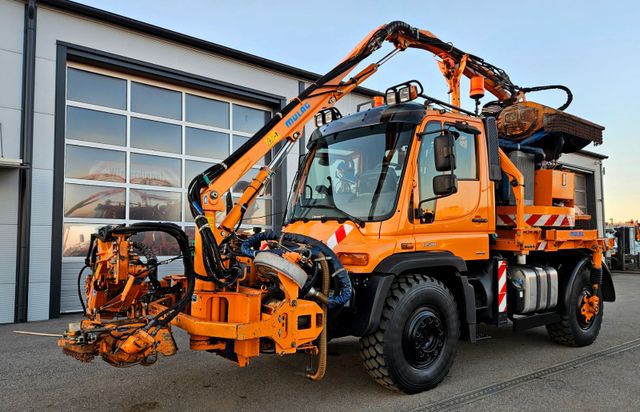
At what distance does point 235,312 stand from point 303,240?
0.90 metres

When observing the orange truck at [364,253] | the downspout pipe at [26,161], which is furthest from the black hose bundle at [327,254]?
the downspout pipe at [26,161]

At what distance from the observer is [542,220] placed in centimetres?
600

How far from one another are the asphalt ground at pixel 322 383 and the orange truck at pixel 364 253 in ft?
1.01

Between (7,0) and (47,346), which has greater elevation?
(7,0)

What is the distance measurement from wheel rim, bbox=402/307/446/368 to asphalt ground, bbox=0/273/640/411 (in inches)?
12.8

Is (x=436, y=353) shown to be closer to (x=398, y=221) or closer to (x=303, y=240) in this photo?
(x=398, y=221)

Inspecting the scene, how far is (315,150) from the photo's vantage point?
5391 millimetres

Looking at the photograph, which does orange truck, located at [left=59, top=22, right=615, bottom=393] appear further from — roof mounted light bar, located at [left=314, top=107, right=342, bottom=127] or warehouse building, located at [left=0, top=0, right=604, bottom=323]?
warehouse building, located at [left=0, top=0, right=604, bottom=323]

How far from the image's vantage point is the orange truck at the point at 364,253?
3822 mm

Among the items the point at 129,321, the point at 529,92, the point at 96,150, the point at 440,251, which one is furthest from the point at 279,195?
the point at 129,321

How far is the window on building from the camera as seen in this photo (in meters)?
9.05

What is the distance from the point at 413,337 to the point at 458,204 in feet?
4.79

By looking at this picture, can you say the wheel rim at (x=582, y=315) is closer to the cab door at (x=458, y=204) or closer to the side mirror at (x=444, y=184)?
the cab door at (x=458, y=204)

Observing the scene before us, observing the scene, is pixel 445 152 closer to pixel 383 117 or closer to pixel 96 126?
pixel 383 117
